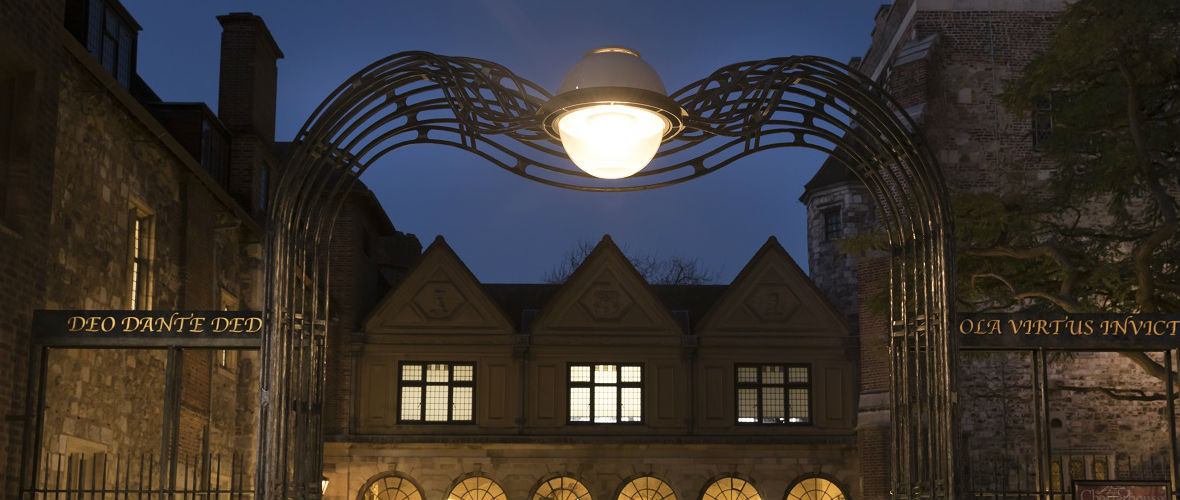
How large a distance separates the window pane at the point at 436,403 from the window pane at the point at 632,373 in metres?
4.26

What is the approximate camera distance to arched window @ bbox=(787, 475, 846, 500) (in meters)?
30.1

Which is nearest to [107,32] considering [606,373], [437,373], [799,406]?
[437,373]

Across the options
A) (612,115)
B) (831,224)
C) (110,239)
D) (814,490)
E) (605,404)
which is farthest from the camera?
(831,224)

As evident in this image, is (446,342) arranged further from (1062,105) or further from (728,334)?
(1062,105)

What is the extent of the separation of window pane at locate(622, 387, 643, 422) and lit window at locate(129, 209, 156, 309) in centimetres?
1501

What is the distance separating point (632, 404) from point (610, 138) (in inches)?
966

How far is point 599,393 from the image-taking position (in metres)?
31.2

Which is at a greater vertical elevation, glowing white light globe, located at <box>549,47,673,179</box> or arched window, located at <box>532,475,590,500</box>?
glowing white light globe, located at <box>549,47,673,179</box>

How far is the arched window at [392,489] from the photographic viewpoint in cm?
3025

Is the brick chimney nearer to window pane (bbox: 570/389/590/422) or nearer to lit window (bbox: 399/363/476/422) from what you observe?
lit window (bbox: 399/363/476/422)

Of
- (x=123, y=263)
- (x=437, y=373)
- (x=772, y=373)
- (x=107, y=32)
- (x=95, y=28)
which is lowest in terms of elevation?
(x=437, y=373)

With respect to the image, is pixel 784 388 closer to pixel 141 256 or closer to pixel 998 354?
pixel 998 354

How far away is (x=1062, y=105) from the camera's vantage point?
16.9 m

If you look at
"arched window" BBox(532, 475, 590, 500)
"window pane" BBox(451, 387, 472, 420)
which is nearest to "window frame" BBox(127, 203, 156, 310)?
"window pane" BBox(451, 387, 472, 420)
